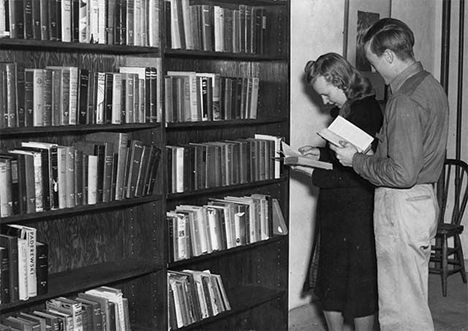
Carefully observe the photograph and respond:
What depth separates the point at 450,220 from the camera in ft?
20.6

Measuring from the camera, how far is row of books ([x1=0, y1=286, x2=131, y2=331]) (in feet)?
10.1

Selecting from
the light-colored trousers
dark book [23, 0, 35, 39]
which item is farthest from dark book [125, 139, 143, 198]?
the light-colored trousers

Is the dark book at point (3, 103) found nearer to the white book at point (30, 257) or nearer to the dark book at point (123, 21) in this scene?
the white book at point (30, 257)

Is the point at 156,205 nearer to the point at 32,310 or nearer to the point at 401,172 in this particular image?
the point at 32,310

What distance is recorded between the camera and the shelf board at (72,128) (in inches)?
113

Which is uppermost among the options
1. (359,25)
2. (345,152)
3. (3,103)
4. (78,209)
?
(359,25)

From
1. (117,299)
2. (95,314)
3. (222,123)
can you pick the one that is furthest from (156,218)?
(222,123)

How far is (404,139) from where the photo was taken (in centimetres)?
312

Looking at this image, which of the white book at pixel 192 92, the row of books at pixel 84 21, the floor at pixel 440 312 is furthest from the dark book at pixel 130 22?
the floor at pixel 440 312

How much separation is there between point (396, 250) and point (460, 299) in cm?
240

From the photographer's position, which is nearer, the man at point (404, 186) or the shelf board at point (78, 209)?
the shelf board at point (78, 209)

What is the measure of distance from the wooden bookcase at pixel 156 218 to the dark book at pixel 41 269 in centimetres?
4

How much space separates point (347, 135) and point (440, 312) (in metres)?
2.17

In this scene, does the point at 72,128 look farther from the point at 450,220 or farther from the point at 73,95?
the point at 450,220
